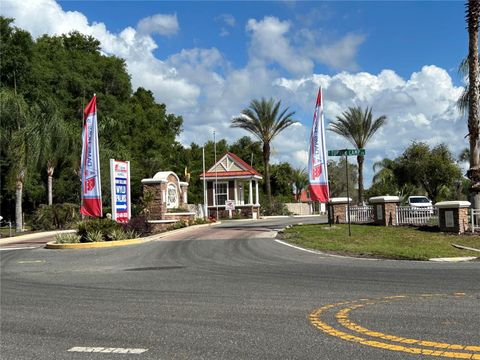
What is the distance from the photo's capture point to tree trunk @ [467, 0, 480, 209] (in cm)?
2347

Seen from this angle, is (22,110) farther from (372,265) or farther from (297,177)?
(297,177)

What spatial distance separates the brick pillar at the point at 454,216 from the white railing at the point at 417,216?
218 centimetres

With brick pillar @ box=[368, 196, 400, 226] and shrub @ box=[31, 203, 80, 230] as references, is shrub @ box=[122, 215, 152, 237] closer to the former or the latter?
brick pillar @ box=[368, 196, 400, 226]

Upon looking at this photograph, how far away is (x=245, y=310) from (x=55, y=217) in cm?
2994

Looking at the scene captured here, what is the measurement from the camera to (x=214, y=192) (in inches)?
1828

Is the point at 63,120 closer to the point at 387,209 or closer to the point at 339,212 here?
the point at 339,212

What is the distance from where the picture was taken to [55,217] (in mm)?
35375

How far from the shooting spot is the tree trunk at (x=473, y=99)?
23.5m

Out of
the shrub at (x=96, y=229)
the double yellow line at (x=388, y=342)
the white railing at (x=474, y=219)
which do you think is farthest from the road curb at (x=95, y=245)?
the double yellow line at (x=388, y=342)

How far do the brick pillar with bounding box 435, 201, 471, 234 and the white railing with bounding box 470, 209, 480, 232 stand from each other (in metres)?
0.24

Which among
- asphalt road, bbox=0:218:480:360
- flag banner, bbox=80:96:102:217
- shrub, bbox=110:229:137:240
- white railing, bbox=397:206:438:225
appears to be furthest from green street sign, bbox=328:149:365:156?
flag banner, bbox=80:96:102:217

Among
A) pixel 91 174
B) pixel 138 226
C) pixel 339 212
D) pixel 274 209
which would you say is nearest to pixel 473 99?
pixel 339 212

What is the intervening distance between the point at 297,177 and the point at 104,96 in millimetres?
40154

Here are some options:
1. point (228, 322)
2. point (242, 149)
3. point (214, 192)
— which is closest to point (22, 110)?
point (214, 192)
